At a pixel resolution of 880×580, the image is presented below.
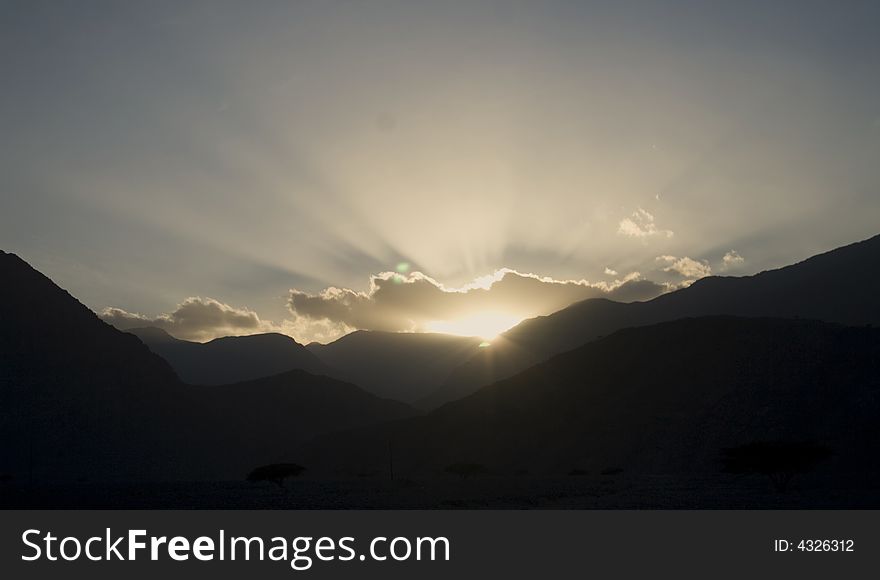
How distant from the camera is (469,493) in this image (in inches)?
1892

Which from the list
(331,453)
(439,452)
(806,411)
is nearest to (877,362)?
(806,411)

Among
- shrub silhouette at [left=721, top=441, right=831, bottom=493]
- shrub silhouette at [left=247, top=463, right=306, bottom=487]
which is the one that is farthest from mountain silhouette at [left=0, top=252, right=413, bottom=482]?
shrub silhouette at [left=721, top=441, right=831, bottom=493]

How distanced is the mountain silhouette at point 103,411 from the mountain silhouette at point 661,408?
77.2 ft

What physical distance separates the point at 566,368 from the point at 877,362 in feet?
153

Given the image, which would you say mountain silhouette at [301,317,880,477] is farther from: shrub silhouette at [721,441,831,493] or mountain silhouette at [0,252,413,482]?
shrub silhouette at [721,441,831,493]

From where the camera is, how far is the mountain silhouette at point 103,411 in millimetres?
105688

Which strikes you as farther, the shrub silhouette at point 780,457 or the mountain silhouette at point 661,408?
the mountain silhouette at point 661,408

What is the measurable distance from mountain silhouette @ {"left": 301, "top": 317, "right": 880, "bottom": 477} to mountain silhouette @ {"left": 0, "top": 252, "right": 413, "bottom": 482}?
23.5 metres

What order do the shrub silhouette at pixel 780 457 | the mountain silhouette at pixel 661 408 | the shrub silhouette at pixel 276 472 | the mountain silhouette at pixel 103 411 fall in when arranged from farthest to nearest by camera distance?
1. the mountain silhouette at pixel 103 411
2. the mountain silhouette at pixel 661 408
3. the shrub silhouette at pixel 276 472
4. the shrub silhouette at pixel 780 457

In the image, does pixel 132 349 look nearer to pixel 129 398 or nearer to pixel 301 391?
pixel 129 398

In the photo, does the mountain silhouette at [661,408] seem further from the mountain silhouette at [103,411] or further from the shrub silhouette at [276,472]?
the shrub silhouette at [276,472]

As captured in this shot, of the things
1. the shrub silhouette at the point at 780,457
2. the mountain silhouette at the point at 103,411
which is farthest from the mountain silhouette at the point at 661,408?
the shrub silhouette at the point at 780,457

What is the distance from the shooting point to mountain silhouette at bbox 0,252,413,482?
106 meters
